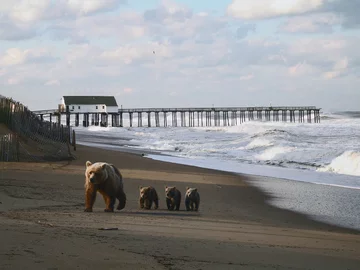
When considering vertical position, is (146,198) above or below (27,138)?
below

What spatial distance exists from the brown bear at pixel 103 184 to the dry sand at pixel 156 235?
250 millimetres

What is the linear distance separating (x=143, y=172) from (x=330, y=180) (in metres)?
6.28

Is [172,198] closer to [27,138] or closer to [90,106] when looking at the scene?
[27,138]

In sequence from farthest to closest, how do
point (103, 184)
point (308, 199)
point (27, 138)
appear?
point (27, 138)
point (308, 199)
point (103, 184)

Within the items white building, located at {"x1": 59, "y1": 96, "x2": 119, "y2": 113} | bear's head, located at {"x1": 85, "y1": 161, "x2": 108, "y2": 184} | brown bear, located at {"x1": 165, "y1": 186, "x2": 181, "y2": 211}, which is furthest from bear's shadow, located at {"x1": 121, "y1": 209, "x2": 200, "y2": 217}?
white building, located at {"x1": 59, "y1": 96, "x2": 119, "y2": 113}

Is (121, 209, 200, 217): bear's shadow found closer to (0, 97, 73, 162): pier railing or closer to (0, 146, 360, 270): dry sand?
(0, 146, 360, 270): dry sand

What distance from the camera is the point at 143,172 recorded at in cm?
2162

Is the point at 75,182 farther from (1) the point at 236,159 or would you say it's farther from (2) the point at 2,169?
(1) the point at 236,159

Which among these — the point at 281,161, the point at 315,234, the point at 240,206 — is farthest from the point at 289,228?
the point at 281,161

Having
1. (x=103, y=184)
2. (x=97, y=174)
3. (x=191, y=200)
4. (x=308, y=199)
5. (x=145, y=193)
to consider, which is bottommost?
(x=308, y=199)

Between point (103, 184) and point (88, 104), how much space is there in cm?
8939

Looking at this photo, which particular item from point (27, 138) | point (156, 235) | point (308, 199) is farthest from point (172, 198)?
point (27, 138)

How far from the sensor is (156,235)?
326 inches

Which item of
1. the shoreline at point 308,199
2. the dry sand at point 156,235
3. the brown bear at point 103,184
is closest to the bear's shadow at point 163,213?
the dry sand at point 156,235
